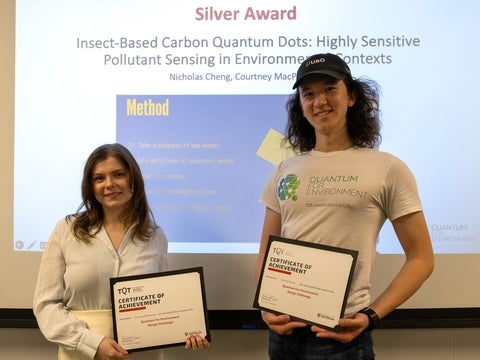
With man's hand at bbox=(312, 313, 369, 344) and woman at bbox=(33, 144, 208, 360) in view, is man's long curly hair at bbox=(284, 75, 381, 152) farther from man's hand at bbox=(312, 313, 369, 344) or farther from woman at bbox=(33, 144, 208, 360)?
woman at bbox=(33, 144, 208, 360)

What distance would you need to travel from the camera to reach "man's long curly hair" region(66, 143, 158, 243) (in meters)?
1.56

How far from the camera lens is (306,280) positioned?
1286 mm

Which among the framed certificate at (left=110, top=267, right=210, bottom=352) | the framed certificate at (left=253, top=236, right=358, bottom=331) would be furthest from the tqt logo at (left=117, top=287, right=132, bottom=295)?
the framed certificate at (left=253, top=236, right=358, bottom=331)

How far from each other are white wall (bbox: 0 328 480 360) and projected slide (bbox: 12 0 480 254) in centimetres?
43

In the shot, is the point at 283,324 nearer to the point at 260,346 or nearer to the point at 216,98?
the point at 260,346

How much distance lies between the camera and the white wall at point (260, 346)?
6.75ft

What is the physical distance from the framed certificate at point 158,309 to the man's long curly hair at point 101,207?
18 cm

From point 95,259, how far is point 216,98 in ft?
2.95

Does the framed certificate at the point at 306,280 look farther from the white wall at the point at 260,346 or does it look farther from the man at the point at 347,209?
the white wall at the point at 260,346

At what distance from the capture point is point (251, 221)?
1.99m

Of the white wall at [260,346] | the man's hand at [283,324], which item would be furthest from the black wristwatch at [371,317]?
the white wall at [260,346]

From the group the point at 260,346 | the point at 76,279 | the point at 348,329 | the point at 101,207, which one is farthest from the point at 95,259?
the point at 260,346

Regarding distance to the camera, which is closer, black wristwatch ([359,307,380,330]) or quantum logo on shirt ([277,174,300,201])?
black wristwatch ([359,307,380,330])

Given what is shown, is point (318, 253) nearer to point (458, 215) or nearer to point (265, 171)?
point (265, 171)
